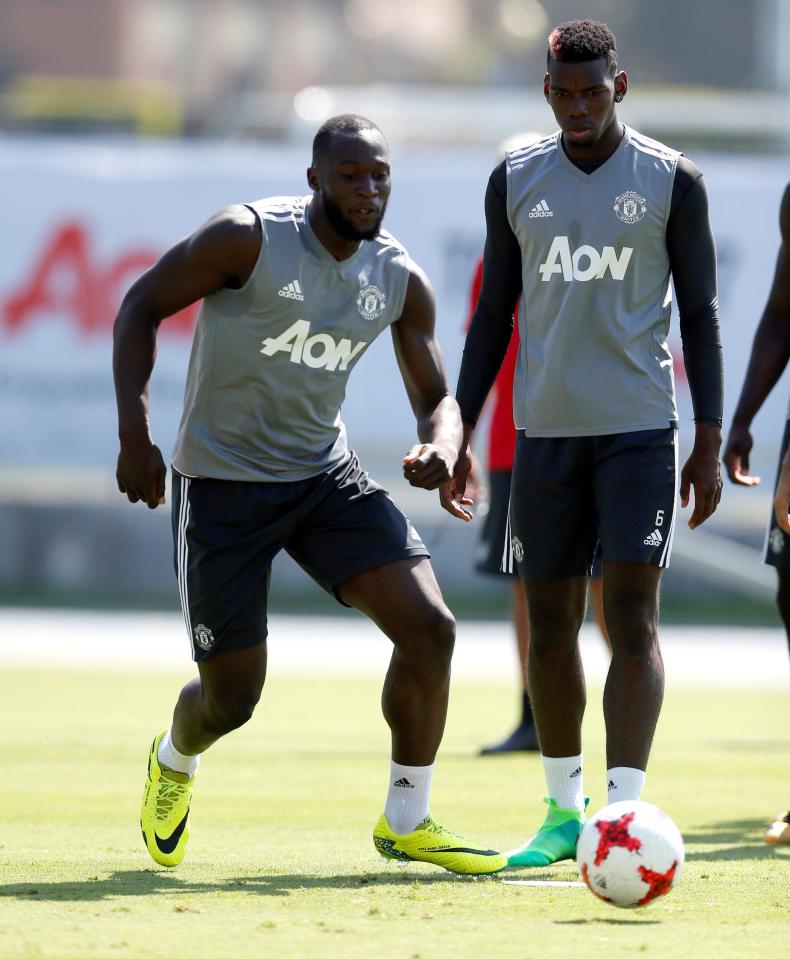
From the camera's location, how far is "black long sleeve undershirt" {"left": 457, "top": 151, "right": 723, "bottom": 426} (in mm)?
5711

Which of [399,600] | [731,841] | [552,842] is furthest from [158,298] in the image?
[731,841]

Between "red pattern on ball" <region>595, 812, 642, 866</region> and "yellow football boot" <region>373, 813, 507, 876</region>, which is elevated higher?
"red pattern on ball" <region>595, 812, 642, 866</region>

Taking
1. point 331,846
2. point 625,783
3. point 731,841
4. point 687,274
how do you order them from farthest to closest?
point 731,841
point 331,846
point 687,274
point 625,783

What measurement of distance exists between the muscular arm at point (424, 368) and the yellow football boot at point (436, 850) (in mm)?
1190

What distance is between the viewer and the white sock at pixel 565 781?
6.06 metres

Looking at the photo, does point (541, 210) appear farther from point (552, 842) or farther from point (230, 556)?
point (552, 842)

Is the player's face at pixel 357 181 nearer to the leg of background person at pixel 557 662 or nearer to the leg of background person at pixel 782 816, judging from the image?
the leg of background person at pixel 557 662

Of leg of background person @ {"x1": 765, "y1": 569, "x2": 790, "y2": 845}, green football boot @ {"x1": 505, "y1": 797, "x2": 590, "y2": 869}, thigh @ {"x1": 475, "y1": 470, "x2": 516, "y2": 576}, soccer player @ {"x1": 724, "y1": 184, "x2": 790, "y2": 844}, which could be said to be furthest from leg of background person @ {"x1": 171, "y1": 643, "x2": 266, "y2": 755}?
thigh @ {"x1": 475, "y1": 470, "x2": 516, "y2": 576}

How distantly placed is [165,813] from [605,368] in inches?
78.5

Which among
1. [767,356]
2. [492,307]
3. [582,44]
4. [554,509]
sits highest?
[582,44]

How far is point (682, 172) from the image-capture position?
226 inches

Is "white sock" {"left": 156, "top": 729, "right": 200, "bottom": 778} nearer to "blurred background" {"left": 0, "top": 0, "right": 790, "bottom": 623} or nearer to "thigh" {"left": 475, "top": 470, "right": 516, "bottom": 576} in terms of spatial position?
"thigh" {"left": 475, "top": 470, "right": 516, "bottom": 576}

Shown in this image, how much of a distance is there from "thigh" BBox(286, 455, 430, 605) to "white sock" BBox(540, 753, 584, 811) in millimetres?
804

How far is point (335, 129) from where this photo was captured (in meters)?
5.90
